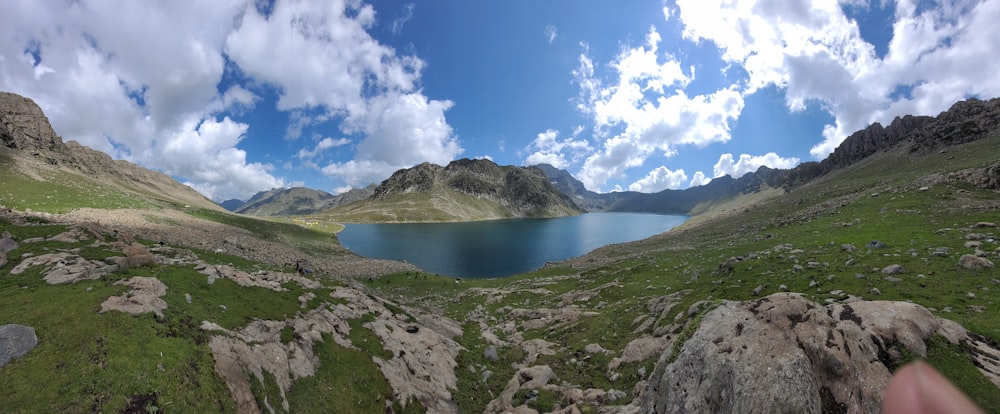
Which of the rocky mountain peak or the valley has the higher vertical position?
the rocky mountain peak

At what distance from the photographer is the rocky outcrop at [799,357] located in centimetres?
1161

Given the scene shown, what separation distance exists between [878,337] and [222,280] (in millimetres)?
30544

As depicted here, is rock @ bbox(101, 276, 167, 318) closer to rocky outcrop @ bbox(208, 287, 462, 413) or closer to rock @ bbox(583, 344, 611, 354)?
rocky outcrop @ bbox(208, 287, 462, 413)

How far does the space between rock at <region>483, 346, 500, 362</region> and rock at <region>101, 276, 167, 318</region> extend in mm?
19963

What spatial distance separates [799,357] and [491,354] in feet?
68.1

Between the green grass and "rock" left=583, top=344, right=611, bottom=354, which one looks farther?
the green grass

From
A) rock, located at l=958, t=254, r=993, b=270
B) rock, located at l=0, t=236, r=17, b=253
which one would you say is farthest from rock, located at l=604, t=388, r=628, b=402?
rock, located at l=0, t=236, r=17, b=253

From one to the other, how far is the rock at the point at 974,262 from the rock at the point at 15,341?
46.8m

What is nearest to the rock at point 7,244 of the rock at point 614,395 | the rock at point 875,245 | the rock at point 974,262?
the rock at point 614,395

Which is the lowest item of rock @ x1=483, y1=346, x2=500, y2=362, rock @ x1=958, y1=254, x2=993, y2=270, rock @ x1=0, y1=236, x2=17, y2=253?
rock @ x1=483, y1=346, x2=500, y2=362

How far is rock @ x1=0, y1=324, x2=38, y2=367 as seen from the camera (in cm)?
1152

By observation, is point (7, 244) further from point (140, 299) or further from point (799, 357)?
point (799, 357)

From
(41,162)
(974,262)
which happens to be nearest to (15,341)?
(974,262)

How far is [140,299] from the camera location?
51.3 ft
